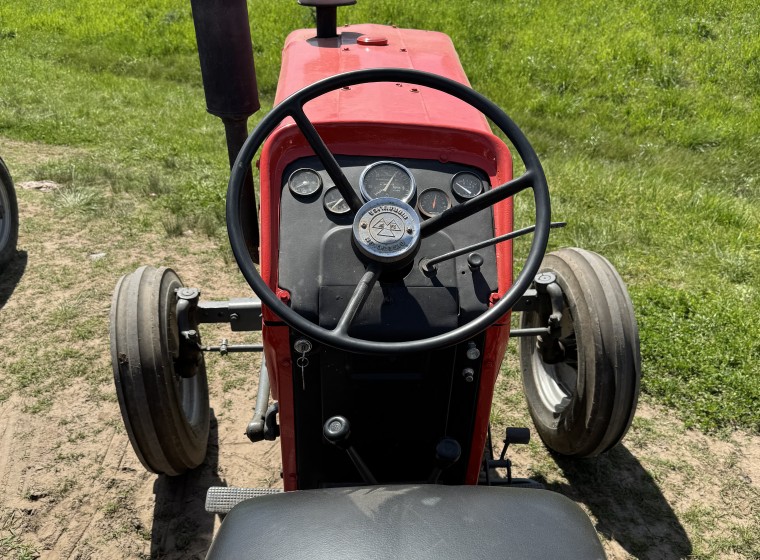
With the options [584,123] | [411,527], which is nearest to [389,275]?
[411,527]

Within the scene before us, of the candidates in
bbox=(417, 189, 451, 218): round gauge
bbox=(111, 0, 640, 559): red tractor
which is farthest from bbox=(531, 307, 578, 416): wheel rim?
bbox=(417, 189, 451, 218): round gauge

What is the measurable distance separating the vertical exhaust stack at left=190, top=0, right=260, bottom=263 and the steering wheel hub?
97cm

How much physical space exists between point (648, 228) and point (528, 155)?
3347 mm

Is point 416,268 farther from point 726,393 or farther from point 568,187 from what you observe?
point 568,187

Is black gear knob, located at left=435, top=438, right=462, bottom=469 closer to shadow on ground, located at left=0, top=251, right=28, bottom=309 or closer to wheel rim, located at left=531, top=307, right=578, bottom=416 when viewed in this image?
wheel rim, located at left=531, top=307, right=578, bottom=416

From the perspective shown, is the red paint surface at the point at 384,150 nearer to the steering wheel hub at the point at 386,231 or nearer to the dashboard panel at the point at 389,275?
the dashboard panel at the point at 389,275

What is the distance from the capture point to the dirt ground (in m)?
2.69

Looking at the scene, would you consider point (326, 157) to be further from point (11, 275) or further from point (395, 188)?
point (11, 275)

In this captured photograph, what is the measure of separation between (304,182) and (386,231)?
45 centimetres

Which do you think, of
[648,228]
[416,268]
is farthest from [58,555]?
[648,228]

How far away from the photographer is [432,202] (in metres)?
2.12

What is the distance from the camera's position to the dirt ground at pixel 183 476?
2693mm

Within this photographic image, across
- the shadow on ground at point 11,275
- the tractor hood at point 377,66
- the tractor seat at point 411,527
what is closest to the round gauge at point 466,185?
the tractor hood at point 377,66

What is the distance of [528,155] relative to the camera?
1.91 m
